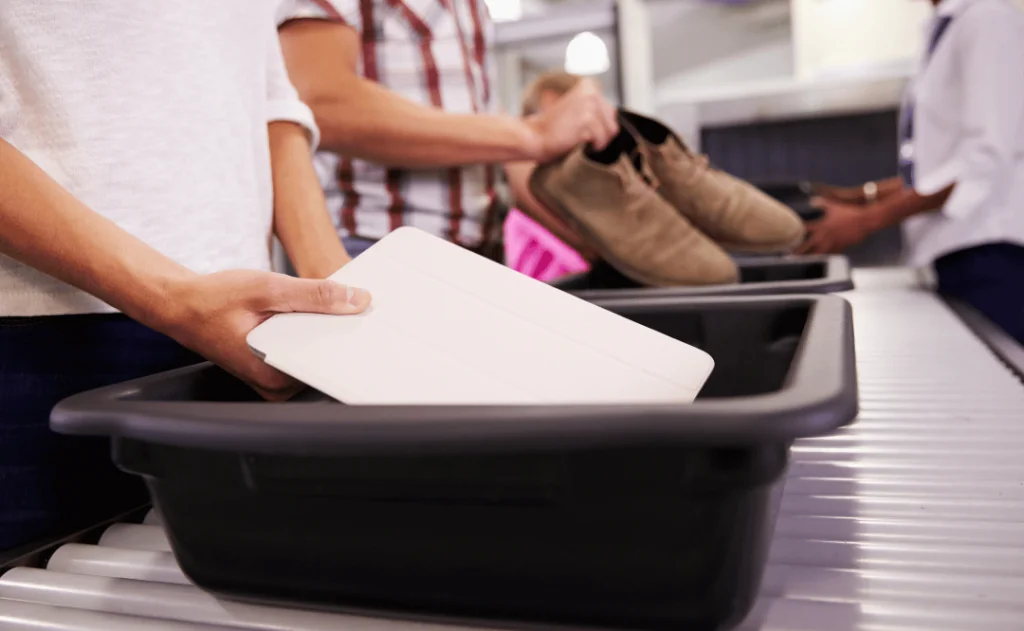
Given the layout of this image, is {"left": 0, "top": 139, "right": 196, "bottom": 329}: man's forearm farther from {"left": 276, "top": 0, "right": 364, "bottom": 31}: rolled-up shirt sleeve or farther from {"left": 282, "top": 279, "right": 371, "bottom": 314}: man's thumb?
{"left": 276, "top": 0, "right": 364, "bottom": 31}: rolled-up shirt sleeve

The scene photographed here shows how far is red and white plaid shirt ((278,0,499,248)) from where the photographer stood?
36.5 inches

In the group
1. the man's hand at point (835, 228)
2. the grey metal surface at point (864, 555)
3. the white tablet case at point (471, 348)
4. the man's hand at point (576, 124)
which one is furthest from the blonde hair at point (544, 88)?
the white tablet case at point (471, 348)

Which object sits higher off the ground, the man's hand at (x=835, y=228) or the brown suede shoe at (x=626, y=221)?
the brown suede shoe at (x=626, y=221)

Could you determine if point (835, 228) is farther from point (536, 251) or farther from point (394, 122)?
point (394, 122)

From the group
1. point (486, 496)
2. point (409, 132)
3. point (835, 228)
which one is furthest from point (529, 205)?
point (835, 228)

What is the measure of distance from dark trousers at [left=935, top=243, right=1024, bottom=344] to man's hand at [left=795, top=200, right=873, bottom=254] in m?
0.25

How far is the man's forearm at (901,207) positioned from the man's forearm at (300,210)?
180cm

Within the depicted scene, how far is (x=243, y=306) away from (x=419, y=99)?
639 mm

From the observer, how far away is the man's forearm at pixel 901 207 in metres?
1.99

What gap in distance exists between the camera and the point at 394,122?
2.81 ft

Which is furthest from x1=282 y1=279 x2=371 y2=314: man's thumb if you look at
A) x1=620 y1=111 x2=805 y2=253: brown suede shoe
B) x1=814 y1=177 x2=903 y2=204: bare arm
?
x1=814 y1=177 x2=903 y2=204: bare arm

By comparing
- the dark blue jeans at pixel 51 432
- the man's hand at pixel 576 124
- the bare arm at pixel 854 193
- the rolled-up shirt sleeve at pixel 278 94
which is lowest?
the bare arm at pixel 854 193

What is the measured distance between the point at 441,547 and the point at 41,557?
295mm

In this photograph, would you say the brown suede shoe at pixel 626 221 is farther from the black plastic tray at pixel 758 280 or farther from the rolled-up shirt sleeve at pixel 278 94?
the rolled-up shirt sleeve at pixel 278 94
